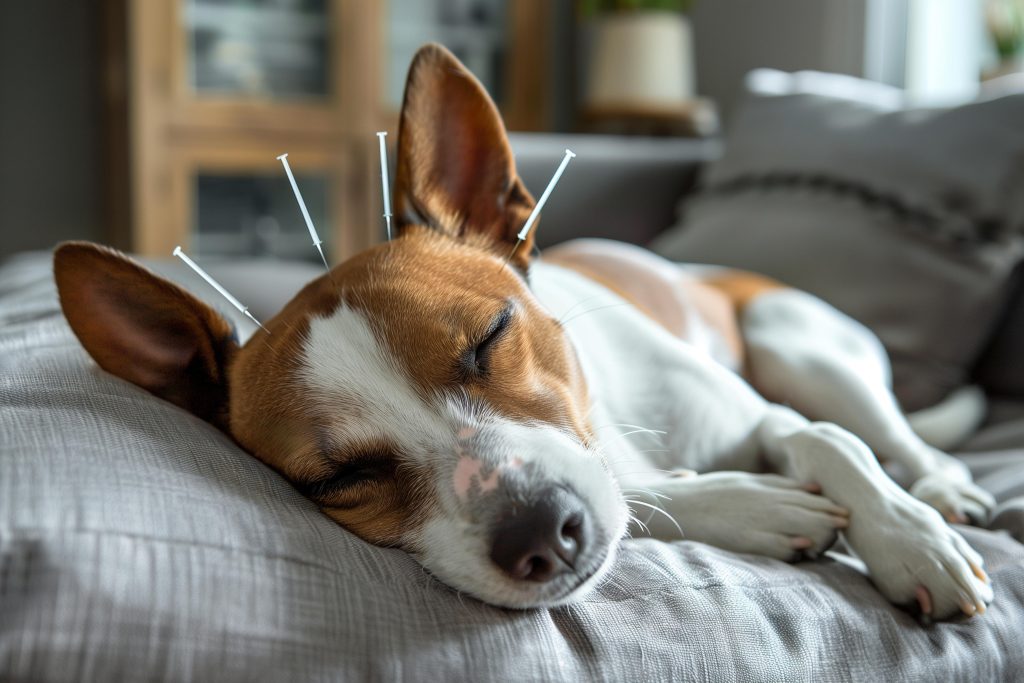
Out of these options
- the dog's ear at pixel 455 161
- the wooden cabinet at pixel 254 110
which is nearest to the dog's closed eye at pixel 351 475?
the dog's ear at pixel 455 161

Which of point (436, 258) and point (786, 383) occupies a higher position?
point (436, 258)

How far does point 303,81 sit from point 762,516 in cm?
413

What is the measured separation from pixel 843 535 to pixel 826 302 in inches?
44.9

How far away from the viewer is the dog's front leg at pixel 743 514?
3.72 ft

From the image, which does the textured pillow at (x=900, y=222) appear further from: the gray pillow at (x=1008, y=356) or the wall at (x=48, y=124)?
the wall at (x=48, y=124)

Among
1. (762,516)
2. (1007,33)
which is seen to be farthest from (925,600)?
(1007,33)

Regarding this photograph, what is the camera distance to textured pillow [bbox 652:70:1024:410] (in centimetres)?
201

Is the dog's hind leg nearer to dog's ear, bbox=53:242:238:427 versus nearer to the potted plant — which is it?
dog's ear, bbox=53:242:238:427

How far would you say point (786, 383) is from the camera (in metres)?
1.84

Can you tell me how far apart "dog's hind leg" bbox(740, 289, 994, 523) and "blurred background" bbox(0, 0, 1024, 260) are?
2.38 metres

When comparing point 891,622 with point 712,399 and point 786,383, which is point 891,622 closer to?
point 712,399

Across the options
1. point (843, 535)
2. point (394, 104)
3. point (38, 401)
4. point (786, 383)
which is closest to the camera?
point (38, 401)

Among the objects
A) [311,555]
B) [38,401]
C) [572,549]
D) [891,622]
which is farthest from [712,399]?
[38,401]

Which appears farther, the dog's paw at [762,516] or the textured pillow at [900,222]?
the textured pillow at [900,222]
